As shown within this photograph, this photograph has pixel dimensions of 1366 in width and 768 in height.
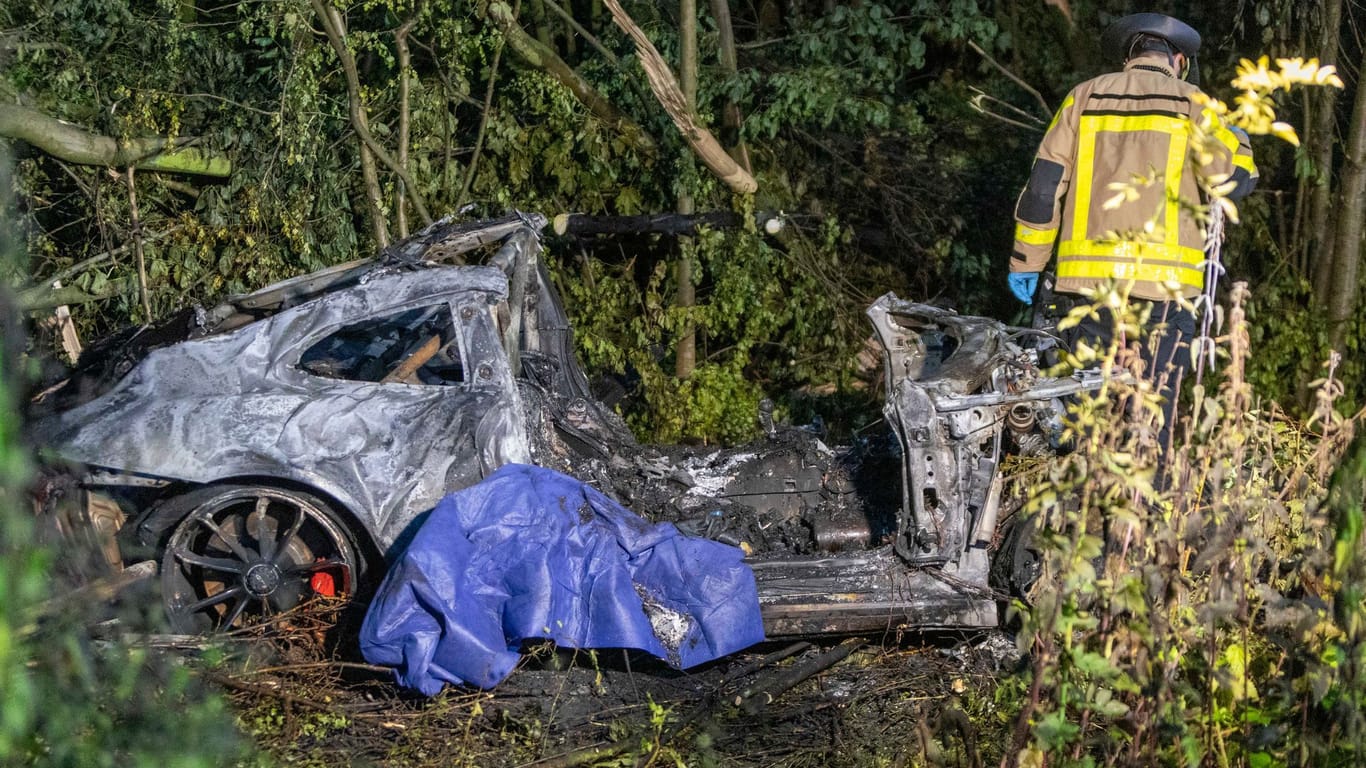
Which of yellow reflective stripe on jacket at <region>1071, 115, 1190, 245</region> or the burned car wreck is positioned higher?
yellow reflective stripe on jacket at <region>1071, 115, 1190, 245</region>

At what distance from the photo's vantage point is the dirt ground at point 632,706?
4.18 m

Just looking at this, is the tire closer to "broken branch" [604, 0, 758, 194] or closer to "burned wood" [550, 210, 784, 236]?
"broken branch" [604, 0, 758, 194]

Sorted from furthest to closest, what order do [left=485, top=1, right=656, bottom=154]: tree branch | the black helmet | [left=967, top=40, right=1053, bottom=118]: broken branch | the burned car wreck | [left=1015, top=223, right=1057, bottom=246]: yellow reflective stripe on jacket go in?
1. [left=967, top=40, right=1053, bottom=118]: broken branch
2. [left=485, top=1, right=656, bottom=154]: tree branch
3. [left=1015, top=223, right=1057, bottom=246]: yellow reflective stripe on jacket
4. the black helmet
5. the burned car wreck

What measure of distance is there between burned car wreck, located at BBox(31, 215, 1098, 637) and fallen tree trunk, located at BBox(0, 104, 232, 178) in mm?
3103

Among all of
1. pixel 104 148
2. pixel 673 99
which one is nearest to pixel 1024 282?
pixel 673 99

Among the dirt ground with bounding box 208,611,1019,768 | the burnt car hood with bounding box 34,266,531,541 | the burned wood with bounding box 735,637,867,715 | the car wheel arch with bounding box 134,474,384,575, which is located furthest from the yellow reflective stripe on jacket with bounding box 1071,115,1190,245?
the car wheel arch with bounding box 134,474,384,575

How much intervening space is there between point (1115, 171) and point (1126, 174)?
0.09 metres

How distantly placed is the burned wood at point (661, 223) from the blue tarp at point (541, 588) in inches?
143

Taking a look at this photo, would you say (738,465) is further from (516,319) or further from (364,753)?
(364,753)

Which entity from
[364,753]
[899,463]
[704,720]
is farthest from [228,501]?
[899,463]

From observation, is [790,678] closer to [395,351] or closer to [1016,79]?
[395,351]

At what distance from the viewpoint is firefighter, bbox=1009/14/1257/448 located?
16.7 feet

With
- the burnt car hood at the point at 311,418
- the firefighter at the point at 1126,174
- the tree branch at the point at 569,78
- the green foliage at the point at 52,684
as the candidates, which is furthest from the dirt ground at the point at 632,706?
the tree branch at the point at 569,78

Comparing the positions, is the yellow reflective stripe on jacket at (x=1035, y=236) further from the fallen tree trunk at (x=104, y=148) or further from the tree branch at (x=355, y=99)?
the fallen tree trunk at (x=104, y=148)
